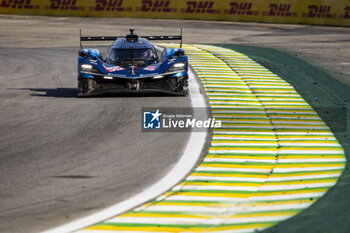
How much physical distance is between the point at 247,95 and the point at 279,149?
5156 mm

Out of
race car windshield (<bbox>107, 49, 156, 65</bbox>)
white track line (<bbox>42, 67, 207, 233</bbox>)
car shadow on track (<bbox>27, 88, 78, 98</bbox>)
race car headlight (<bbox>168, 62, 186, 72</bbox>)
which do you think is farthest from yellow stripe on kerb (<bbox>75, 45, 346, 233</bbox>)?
car shadow on track (<bbox>27, 88, 78, 98</bbox>)

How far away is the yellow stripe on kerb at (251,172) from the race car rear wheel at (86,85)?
9.57ft

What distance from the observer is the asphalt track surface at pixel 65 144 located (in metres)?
8.24

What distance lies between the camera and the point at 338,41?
102 feet

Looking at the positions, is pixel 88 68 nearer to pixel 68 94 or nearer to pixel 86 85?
pixel 86 85

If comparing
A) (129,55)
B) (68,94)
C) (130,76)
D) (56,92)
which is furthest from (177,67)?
(56,92)

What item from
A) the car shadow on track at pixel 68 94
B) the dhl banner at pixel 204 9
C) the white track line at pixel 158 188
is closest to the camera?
the white track line at pixel 158 188

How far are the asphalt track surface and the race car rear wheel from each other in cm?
27

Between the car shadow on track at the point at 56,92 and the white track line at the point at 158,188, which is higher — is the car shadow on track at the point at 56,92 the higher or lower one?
the lower one

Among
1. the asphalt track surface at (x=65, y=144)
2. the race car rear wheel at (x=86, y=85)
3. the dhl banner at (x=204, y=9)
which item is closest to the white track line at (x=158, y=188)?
the asphalt track surface at (x=65, y=144)

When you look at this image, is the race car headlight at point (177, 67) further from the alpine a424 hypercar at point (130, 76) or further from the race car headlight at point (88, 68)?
the race car headlight at point (88, 68)

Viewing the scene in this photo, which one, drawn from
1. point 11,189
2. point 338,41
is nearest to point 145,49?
point 11,189

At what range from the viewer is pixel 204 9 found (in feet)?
134

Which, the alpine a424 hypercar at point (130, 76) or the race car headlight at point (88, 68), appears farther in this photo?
the race car headlight at point (88, 68)
